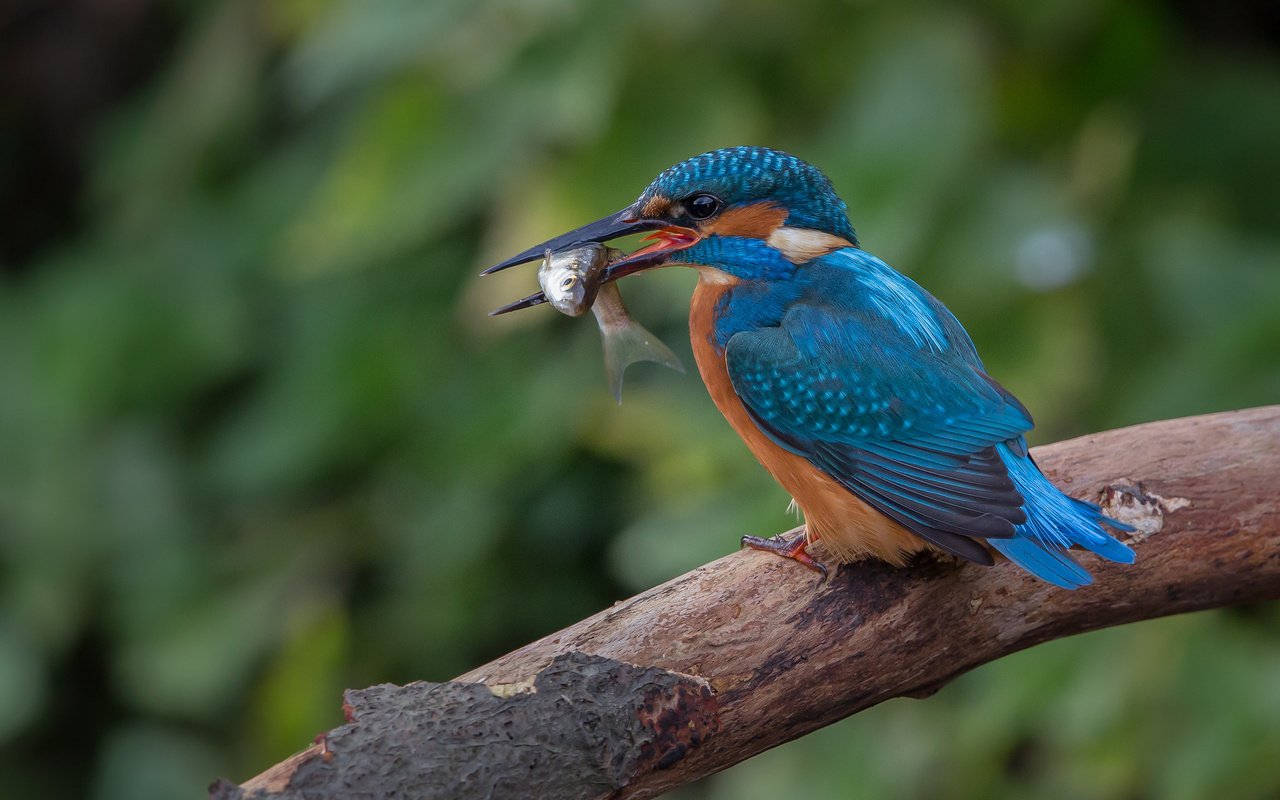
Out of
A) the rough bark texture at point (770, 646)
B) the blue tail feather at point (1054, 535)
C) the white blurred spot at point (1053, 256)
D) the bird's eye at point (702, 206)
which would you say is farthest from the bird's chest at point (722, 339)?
the white blurred spot at point (1053, 256)

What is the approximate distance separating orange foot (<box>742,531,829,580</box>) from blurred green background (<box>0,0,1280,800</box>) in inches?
19.2

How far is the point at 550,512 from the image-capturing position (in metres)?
3.67

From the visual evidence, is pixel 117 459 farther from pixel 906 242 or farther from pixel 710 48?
pixel 906 242

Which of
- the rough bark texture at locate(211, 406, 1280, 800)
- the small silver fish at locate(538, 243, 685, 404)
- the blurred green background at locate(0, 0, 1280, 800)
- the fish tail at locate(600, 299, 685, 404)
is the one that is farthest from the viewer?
the blurred green background at locate(0, 0, 1280, 800)

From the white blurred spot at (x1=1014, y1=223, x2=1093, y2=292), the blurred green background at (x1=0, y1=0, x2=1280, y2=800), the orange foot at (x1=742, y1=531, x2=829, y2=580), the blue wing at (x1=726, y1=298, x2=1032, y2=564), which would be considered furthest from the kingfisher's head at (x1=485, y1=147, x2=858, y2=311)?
the white blurred spot at (x1=1014, y1=223, x2=1093, y2=292)

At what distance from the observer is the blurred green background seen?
9.28 ft

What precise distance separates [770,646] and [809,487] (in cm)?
31

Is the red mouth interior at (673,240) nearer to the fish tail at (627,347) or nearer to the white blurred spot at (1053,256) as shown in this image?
the fish tail at (627,347)

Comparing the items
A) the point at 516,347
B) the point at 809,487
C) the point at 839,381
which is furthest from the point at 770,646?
the point at 516,347

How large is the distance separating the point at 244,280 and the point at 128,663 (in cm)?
109

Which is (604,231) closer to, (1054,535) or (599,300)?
(599,300)

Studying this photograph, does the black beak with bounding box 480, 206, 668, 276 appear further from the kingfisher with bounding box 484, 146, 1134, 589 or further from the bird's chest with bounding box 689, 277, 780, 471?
the bird's chest with bounding box 689, 277, 780, 471

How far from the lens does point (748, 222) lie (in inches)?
86.0

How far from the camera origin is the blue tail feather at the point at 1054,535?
177cm
